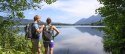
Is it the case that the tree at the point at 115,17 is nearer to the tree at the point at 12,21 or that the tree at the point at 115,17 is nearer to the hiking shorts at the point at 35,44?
the tree at the point at 12,21

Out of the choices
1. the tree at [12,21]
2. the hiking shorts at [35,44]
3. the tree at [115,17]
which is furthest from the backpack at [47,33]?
the tree at [115,17]

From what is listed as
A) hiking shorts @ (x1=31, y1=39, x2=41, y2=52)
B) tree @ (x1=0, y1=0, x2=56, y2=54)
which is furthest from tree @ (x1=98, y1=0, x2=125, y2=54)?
hiking shorts @ (x1=31, y1=39, x2=41, y2=52)

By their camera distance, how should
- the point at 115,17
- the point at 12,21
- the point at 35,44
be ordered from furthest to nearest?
the point at 115,17, the point at 12,21, the point at 35,44

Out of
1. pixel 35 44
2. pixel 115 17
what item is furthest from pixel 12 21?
pixel 115 17

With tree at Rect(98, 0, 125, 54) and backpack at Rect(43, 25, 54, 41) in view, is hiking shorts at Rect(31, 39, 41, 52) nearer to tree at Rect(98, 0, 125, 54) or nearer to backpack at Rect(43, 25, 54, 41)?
backpack at Rect(43, 25, 54, 41)

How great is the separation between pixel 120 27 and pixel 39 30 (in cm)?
2478

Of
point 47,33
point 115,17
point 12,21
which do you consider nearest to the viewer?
point 47,33

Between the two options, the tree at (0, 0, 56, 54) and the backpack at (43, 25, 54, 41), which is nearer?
the backpack at (43, 25, 54, 41)

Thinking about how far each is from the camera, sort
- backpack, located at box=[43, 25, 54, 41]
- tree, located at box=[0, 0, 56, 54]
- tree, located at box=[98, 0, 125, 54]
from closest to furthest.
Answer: backpack, located at box=[43, 25, 54, 41]
tree, located at box=[0, 0, 56, 54]
tree, located at box=[98, 0, 125, 54]

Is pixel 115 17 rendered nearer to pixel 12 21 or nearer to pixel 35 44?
pixel 12 21

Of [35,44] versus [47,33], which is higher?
[47,33]

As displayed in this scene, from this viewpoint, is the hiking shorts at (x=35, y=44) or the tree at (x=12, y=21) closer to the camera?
the hiking shorts at (x=35, y=44)

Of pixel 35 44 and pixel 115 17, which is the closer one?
pixel 35 44

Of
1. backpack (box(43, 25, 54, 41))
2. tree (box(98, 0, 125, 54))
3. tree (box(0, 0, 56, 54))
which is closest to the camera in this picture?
backpack (box(43, 25, 54, 41))
